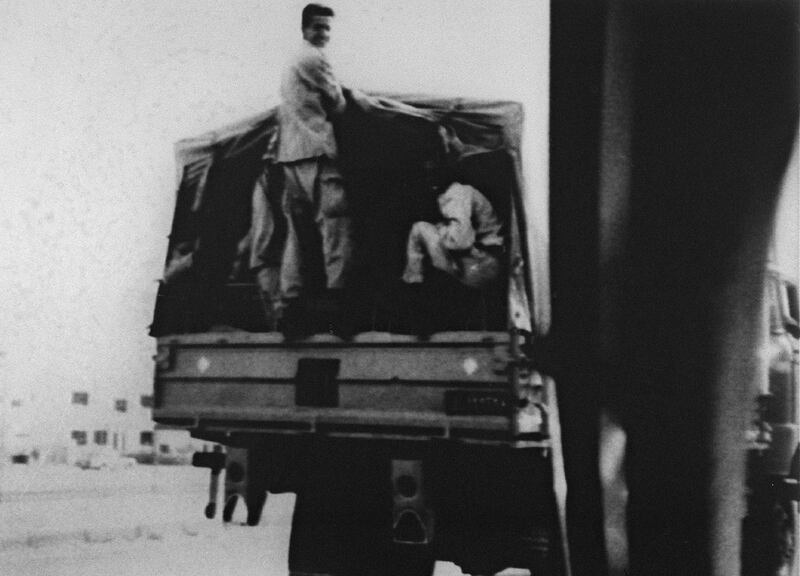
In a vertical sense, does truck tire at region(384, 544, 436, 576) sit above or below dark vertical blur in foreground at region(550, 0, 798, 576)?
below

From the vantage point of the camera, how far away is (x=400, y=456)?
2.82 metres

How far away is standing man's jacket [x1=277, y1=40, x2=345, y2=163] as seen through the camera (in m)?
2.90

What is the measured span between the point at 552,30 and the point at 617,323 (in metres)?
1.09

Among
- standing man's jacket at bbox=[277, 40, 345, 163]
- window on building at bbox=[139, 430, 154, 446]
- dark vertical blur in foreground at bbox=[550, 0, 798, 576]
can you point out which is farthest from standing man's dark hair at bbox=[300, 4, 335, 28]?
window on building at bbox=[139, 430, 154, 446]

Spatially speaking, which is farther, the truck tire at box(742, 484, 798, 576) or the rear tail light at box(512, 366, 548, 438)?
the truck tire at box(742, 484, 798, 576)

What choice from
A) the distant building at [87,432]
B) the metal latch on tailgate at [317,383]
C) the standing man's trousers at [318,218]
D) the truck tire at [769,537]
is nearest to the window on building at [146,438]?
the distant building at [87,432]

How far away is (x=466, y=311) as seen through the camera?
2.70 meters

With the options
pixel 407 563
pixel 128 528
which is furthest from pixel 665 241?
pixel 128 528

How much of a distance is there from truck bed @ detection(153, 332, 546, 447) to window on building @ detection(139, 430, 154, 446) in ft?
0.46

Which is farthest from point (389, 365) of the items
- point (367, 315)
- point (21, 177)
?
point (21, 177)

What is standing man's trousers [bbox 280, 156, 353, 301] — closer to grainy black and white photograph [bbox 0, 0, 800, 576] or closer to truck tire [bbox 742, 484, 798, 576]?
grainy black and white photograph [bbox 0, 0, 800, 576]

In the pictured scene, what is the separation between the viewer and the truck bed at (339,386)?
265 centimetres

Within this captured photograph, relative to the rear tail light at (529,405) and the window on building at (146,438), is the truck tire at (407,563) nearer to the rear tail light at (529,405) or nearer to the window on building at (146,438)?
the rear tail light at (529,405)

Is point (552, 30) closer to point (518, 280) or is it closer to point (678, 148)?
point (678, 148)
